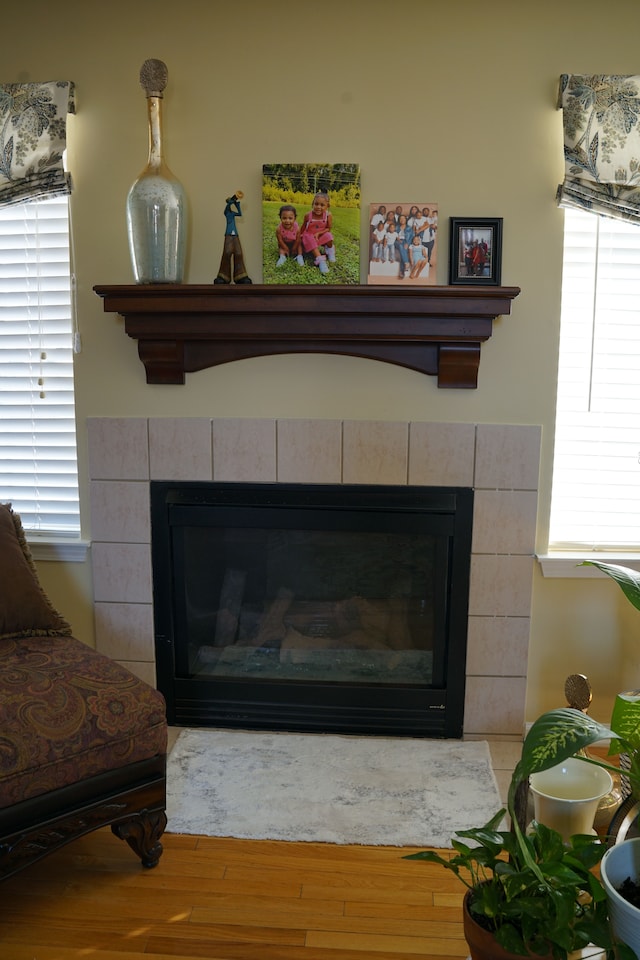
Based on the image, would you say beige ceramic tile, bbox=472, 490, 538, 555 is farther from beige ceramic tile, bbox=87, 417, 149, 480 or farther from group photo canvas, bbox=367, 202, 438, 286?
beige ceramic tile, bbox=87, 417, 149, 480

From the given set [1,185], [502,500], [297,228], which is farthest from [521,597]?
[1,185]

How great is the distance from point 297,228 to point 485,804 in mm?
1803

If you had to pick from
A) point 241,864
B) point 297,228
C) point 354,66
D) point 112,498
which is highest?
point 354,66

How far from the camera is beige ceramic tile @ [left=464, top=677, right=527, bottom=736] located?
2.65 meters

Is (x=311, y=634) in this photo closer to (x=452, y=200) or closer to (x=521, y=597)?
(x=521, y=597)

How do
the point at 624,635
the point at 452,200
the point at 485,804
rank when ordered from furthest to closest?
1. the point at 624,635
2. the point at 452,200
3. the point at 485,804

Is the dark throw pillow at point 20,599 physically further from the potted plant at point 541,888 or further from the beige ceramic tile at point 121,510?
the potted plant at point 541,888

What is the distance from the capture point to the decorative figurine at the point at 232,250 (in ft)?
7.99

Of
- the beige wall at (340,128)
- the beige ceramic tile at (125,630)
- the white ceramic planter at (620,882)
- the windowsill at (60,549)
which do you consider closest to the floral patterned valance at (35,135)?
the beige wall at (340,128)

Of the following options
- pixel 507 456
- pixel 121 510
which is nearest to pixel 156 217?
pixel 121 510

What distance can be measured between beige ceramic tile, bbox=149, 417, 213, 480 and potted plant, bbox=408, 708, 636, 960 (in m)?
1.60

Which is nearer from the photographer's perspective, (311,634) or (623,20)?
(623,20)

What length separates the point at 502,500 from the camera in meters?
2.56

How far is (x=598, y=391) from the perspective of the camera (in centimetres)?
256
